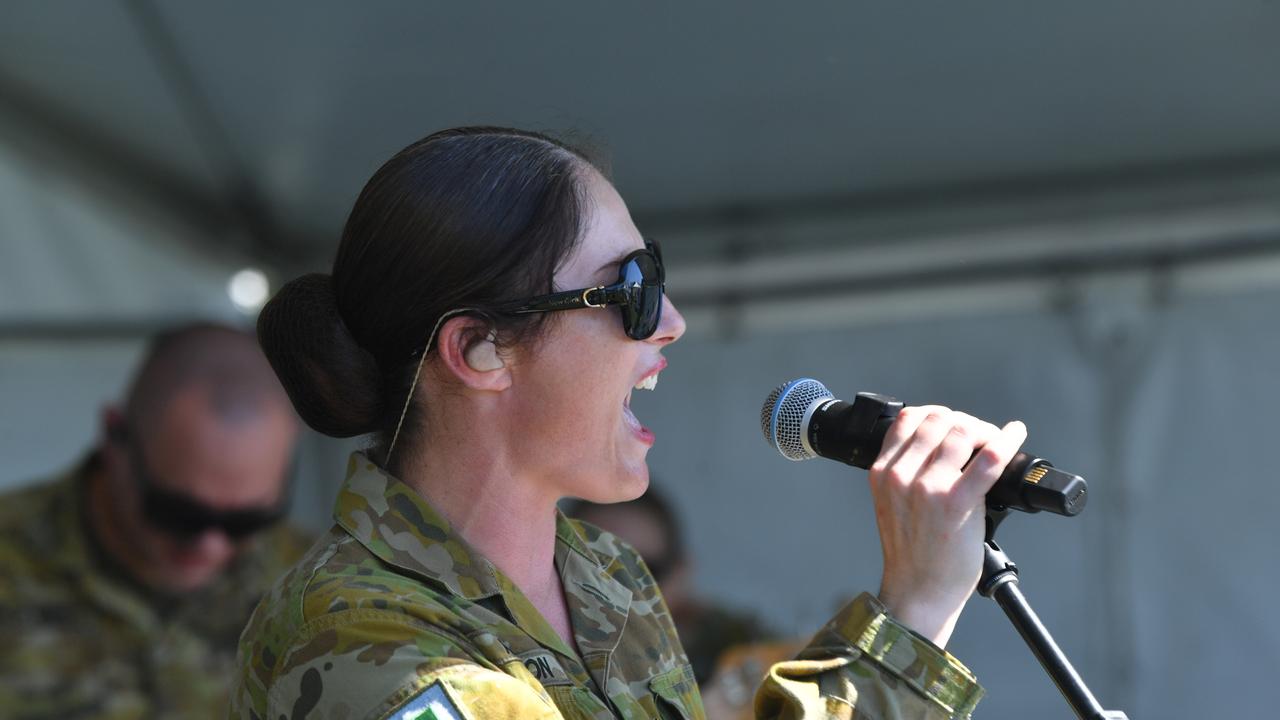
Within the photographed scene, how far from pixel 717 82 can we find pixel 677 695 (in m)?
2.37

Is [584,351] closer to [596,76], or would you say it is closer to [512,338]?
[512,338]

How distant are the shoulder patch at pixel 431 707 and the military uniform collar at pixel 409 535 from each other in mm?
209

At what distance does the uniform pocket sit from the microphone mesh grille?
1.06ft

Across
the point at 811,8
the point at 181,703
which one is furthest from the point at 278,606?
the point at 181,703

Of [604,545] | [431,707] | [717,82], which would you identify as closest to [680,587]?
[717,82]

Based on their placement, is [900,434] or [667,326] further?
[667,326]

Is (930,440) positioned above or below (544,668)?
above

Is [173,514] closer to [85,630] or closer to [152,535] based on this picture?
[152,535]

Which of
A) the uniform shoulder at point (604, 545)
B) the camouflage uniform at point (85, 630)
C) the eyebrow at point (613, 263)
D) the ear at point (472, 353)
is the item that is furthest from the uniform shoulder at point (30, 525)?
the eyebrow at point (613, 263)

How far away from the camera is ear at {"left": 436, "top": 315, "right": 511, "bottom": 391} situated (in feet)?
4.81

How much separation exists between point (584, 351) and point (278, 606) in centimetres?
44

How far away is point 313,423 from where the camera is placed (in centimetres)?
158

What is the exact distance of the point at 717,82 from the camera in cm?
365

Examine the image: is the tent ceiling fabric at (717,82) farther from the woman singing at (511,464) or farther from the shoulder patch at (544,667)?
the shoulder patch at (544,667)
